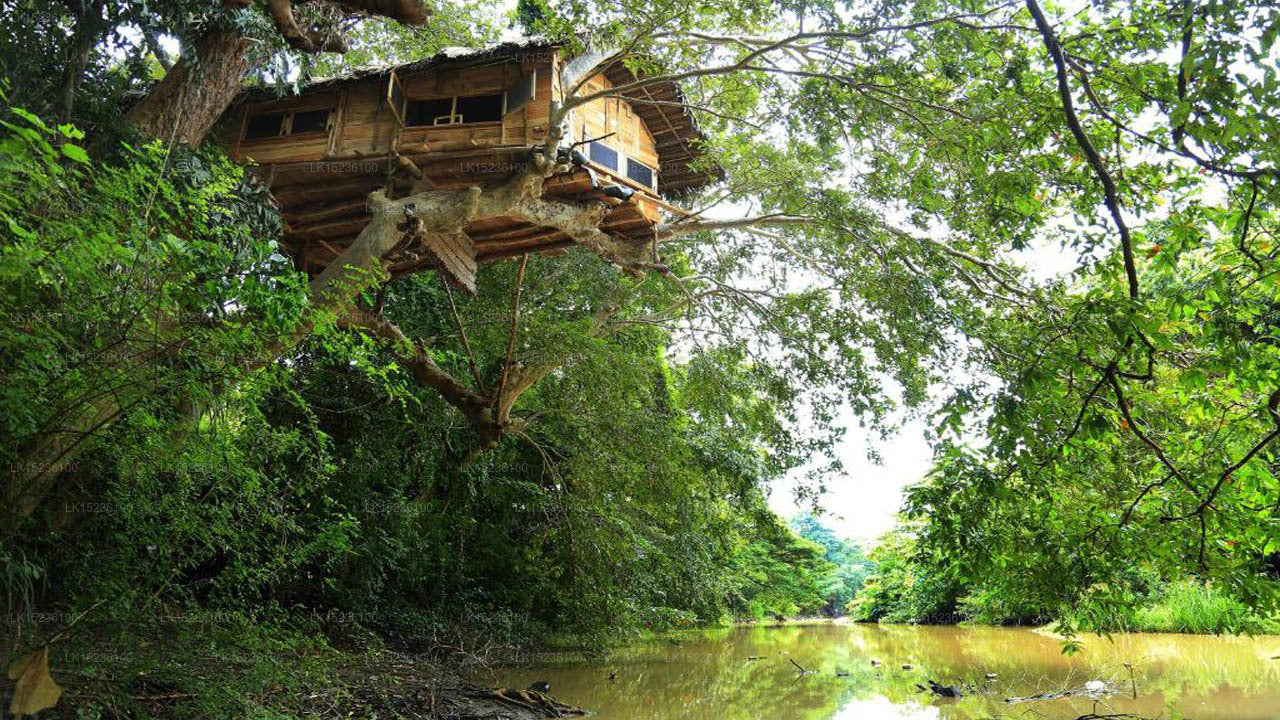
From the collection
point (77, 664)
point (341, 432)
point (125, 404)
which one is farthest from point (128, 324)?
point (341, 432)

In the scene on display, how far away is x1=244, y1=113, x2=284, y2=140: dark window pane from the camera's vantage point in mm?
10414

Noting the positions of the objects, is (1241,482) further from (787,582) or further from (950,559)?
(787,582)

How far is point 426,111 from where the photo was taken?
33.3ft

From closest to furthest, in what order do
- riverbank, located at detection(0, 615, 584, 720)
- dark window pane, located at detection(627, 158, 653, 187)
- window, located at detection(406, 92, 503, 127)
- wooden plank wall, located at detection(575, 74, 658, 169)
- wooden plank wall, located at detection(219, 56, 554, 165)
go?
riverbank, located at detection(0, 615, 584, 720)
wooden plank wall, located at detection(219, 56, 554, 165)
window, located at detection(406, 92, 503, 127)
wooden plank wall, located at detection(575, 74, 658, 169)
dark window pane, located at detection(627, 158, 653, 187)

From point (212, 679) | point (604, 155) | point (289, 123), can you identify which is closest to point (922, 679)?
point (604, 155)

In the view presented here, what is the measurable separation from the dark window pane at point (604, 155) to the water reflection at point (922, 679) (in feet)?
21.7

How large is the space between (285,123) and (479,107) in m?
2.51

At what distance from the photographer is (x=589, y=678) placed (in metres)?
12.4

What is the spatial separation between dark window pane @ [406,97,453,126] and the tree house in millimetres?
13

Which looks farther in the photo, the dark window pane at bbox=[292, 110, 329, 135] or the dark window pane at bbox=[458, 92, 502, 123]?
the dark window pane at bbox=[292, 110, 329, 135]

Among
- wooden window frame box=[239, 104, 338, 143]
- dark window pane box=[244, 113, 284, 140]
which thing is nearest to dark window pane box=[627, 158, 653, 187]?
wooden window frame box=[239, 104, 338, 143]

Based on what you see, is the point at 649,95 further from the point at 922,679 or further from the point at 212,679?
the point at 922,679

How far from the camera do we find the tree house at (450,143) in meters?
9.56

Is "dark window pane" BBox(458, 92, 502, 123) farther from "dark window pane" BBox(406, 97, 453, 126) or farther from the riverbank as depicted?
the riverbank
